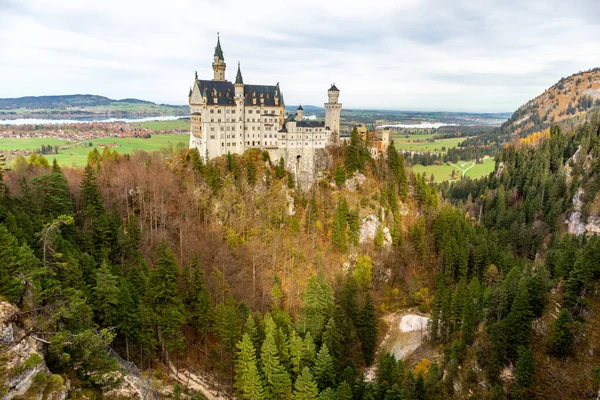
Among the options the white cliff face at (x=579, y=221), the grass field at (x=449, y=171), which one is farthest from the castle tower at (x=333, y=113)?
the grass field at (x=449, y=171)

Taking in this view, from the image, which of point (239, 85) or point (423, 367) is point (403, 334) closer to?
point (423, 367)

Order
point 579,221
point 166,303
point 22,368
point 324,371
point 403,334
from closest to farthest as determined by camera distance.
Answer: point 22,368
point 324,371
point 166,303
point 403,334
point 579,221

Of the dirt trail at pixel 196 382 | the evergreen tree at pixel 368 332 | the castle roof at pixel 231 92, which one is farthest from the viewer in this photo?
the castle roof at pixel 231 92

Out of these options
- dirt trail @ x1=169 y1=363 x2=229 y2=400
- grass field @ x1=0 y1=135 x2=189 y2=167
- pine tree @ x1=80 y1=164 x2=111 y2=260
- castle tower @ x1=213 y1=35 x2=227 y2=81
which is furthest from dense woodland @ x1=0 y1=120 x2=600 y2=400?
grass field @ x1=0 y1=135 x2=189 y2=167

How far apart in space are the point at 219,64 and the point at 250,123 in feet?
52.4

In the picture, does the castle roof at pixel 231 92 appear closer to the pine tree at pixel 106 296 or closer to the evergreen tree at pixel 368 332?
the pine tree at pixel 106 296

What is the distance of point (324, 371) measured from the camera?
4534 cm

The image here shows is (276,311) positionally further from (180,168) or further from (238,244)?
(180,168)

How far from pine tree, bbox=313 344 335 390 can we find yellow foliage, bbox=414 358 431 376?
50.2ft

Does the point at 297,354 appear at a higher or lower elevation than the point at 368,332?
higher

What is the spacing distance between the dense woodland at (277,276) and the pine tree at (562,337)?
0.48 feet

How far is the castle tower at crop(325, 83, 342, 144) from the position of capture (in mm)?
83812

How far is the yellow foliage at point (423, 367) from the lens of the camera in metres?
53.2

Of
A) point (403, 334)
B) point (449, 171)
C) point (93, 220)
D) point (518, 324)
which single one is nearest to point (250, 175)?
point (93, 220)
